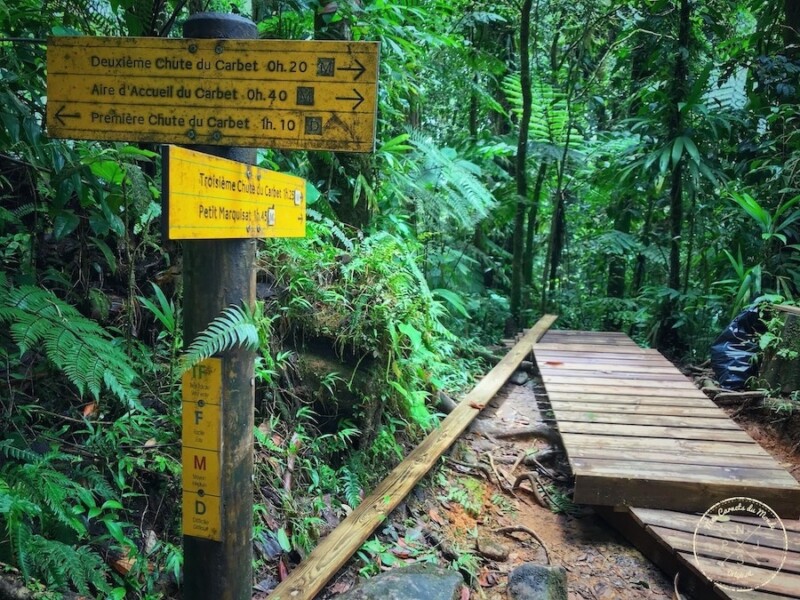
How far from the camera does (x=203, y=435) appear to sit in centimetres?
152

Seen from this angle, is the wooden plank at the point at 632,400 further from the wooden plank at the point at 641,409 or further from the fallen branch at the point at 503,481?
the fallen branch at the point at 503,481

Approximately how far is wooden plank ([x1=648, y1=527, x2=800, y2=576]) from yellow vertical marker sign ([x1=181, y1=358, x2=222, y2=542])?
2297mm

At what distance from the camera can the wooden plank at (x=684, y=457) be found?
3.20 metres

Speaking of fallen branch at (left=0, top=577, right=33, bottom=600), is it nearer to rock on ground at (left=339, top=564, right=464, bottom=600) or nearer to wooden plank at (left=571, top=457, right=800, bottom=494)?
rock on ground at (left=339, top=564, right=464, bottom=600)

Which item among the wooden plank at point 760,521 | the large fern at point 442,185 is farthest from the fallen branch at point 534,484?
the large fern at point 442,185

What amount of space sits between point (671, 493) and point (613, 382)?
1932 millimetres

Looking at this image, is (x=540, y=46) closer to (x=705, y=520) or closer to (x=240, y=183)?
(x=705, y=520)

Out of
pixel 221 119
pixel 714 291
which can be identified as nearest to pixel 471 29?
pixel 714 291

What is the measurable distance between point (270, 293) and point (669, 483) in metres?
2.54

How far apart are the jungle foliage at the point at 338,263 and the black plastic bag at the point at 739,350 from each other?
316mm

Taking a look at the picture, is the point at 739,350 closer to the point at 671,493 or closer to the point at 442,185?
the point at 671,493

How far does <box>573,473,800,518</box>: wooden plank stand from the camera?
2.92m

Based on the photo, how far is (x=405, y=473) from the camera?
127 inches

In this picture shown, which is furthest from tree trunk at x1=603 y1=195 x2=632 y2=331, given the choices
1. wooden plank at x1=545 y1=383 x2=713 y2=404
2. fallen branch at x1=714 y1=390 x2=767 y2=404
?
wooden plank at x1=545 y1=383 x2=713 y2=404
